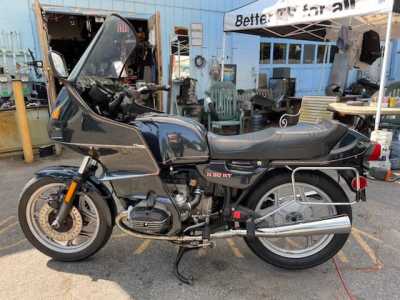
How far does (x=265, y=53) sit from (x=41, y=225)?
7.39 m

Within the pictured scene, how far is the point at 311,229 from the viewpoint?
78.3 inches

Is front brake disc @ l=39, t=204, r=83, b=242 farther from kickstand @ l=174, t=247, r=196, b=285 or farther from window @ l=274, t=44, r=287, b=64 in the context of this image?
window @ l=274, t=44, r=287, b=64

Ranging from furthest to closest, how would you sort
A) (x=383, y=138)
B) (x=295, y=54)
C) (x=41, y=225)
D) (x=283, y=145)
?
1. (x=295, y=54)
2. (x=383, y=138)
3. (x=41, y=225)
4. (x=283, y=145)

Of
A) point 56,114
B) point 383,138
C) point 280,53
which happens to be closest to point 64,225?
point 56,114

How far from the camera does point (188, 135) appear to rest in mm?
1931

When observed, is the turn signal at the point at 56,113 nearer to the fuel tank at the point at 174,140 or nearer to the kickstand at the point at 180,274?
the fuel tank at the point at 174,140

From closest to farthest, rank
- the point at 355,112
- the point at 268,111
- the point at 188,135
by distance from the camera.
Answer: the point at 188,135 → the point at 355,112 → the point at 268,111

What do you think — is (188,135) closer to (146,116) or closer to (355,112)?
(146,116)

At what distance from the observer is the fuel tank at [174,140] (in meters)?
1.93

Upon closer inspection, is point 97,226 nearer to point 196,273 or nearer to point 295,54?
point 196,273

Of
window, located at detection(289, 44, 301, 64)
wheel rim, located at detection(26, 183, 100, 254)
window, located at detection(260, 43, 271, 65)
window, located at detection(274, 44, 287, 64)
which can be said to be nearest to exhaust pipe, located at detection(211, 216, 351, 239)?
wheel rim, located at detection(26, 183, 100, 254)

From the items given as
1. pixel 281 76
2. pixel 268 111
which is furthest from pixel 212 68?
pixel 281 76

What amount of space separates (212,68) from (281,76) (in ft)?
7.51

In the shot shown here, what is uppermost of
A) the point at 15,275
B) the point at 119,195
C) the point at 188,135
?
the point at 188,135
